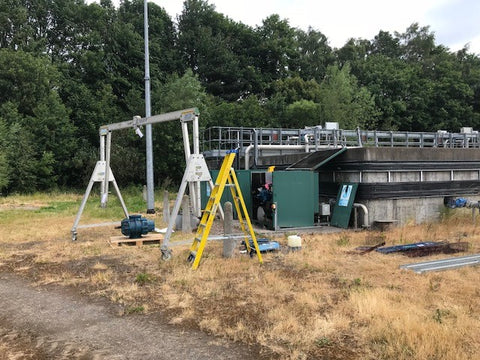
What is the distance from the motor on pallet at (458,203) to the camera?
12.9 m

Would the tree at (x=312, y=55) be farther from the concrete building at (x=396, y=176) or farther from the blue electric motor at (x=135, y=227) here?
the blue electric motor at (x=135, y=227)

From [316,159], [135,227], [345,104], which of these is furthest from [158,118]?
[345,104]

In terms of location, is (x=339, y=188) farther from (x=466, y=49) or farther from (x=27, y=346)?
(x=466, y=49)

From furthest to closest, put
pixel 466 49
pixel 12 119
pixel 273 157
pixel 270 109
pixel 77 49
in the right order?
1. pixel 466 49
2. pixel 77 49
3. pixel 270 109
4. pixel 12 119
5. pixel 273 157

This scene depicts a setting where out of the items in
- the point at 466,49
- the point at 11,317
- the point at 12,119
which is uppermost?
the point at 466,49

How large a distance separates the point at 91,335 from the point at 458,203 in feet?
39.9

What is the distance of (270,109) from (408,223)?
2689 cm

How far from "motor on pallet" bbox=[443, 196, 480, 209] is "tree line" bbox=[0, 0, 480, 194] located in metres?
20.4

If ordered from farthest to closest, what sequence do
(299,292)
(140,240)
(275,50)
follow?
(275,50), (140,240), (299,292)

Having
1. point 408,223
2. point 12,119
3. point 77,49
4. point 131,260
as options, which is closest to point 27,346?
point 131,260

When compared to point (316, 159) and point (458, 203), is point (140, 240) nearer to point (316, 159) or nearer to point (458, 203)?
point (316, 159)

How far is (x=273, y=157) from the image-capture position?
1598 cm

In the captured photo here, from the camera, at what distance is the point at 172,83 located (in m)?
34.2

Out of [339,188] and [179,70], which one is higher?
[179,70]
